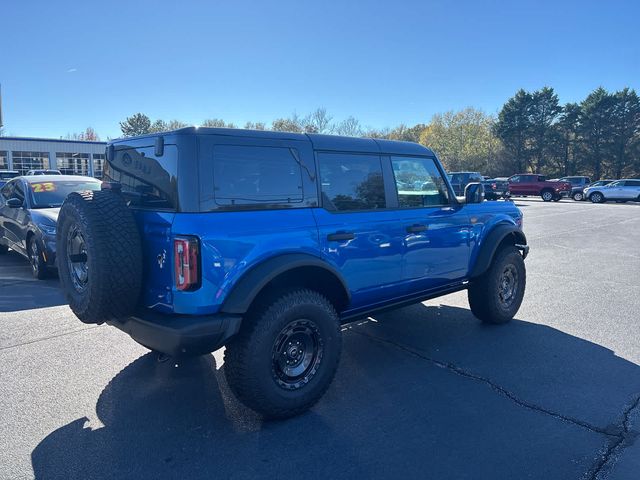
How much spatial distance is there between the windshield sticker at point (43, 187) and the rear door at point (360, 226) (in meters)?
6.62

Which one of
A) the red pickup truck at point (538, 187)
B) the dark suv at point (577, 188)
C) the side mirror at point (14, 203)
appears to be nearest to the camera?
the side mirror at point (14, 203)

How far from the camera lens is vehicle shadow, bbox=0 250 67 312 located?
19.7 feet

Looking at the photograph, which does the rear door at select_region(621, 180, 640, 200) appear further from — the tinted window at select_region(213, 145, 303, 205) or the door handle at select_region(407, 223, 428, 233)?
the tinted window at select_region(213, 145, 303, 205)

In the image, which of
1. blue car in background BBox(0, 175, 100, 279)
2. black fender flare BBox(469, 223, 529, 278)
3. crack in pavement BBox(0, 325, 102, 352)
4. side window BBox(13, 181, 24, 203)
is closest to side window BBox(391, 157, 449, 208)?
black fender flare BBox(469, 223, 529, 278)

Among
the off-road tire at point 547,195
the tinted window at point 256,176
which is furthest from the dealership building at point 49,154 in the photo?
the tinted window at point 256,176

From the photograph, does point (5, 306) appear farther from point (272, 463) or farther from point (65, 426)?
point (272, 463)

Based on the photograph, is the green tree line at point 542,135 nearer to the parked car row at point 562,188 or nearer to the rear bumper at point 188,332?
the parked car row at point 562,188

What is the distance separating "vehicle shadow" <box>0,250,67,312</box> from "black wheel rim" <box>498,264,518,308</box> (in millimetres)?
5454

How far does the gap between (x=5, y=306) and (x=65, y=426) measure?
3.62m

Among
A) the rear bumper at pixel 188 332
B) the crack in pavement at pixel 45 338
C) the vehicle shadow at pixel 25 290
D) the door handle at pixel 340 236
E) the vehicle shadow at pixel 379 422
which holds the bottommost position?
the vehicle shadow at pixel 379 422

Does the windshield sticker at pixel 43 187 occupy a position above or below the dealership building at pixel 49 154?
below

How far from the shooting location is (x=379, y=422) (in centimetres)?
323

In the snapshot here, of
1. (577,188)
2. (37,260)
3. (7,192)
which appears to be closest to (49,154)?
(7,192)

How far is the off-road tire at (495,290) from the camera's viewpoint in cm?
514
